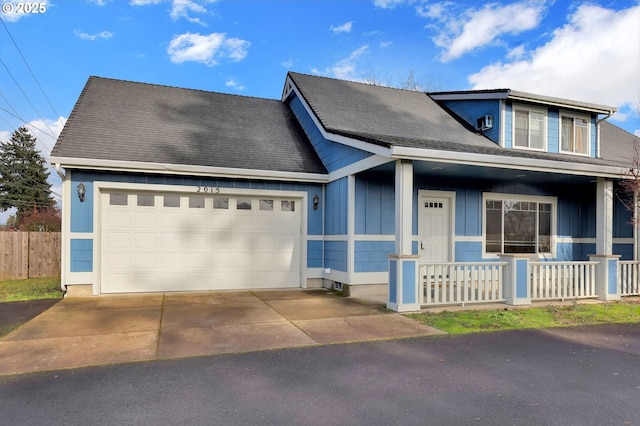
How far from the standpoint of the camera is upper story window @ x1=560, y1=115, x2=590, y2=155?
11.2 metres

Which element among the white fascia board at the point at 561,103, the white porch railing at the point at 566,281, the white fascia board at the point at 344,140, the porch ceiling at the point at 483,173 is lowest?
the white porch railing at the point at 566,281

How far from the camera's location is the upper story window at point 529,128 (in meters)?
10.8

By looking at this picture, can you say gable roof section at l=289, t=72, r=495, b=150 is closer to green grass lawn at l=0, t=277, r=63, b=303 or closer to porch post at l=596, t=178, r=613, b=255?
porch post at l=596, t=178, r=613, b=255

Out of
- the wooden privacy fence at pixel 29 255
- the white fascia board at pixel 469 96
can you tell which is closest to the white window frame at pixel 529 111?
the white fascia board at pixel 469 96

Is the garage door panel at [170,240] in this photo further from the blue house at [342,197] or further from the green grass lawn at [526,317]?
the green grass lawn at [526,317]

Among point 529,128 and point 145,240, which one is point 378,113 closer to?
point 529,128

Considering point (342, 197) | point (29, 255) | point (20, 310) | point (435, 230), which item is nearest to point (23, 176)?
point (29, 255)

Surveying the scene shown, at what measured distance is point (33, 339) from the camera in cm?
491

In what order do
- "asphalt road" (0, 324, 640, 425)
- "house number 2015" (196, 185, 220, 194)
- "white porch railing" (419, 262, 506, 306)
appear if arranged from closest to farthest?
"asphalt road" (0, 324, 640, 425) → "white porch railing" (419, 262, 506, 306) → "house number 2015" (196, 185, 220, 194)

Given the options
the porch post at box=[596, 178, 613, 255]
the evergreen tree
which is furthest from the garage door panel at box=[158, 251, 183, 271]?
the evergreen tree

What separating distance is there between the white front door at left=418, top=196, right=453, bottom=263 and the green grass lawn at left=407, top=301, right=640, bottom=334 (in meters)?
2.55

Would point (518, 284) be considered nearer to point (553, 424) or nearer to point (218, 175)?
point (553, 424)

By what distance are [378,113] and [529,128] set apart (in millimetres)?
4174

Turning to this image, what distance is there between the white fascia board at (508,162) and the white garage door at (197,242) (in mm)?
3738
